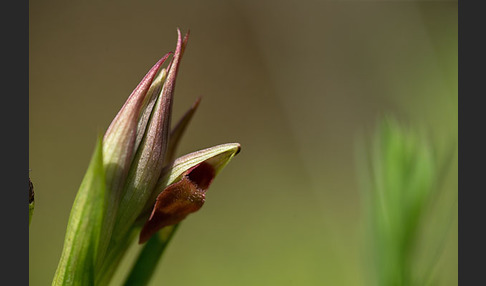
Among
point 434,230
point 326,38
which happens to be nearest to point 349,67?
point 326,38

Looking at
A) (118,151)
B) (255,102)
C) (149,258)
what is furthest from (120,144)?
(255,102)

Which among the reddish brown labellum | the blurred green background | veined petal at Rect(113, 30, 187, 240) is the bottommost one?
the blurred green background

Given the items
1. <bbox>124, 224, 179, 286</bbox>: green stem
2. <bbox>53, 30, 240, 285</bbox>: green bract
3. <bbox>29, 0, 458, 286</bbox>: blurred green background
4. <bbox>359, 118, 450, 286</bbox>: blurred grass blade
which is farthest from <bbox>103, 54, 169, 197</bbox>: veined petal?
<bbox>29, 0, 458, 286</bbox>: blurred green background

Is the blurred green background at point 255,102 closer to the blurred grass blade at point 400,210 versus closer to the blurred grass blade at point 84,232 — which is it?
the blurred grass blade at point 400,210

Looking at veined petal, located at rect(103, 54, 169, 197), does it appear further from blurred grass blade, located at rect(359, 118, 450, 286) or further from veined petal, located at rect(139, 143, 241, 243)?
blurred grass blade, located at rect(359, 118, 450, 286)

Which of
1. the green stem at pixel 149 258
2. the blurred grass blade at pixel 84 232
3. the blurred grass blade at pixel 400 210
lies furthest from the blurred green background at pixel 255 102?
the blurred grass blade at pixel 84 232

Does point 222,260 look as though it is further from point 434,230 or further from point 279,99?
point 434,230
